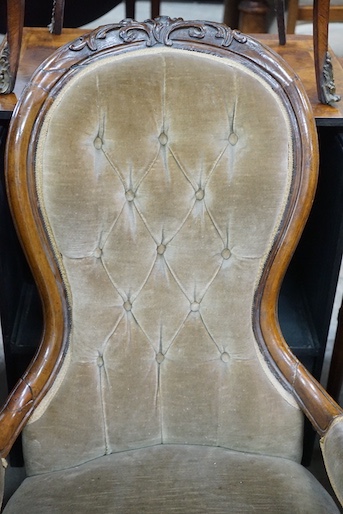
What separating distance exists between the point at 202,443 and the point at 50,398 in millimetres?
242

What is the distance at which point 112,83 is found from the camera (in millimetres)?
919

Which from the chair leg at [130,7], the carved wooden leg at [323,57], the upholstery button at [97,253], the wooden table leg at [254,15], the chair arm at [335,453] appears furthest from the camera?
the chair leg at [130,7]

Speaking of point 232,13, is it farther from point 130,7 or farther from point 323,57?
point 323,57

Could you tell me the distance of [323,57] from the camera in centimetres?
111

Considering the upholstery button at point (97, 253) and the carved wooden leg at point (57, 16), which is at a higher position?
the carved wooden leg at point (57, 16)

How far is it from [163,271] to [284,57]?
1.68 ft

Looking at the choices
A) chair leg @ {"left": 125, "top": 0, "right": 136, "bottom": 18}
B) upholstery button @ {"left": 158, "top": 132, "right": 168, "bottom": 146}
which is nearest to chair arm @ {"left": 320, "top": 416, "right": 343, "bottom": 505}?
upholstery button @ {"left": 158, "top": 132, "right": 168, "bottom": 146}

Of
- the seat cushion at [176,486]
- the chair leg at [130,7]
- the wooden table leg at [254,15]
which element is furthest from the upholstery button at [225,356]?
the chair leg at [130,7]

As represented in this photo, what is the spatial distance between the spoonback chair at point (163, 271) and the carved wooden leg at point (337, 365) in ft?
1.10

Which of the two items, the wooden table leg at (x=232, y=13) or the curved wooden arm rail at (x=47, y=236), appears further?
the wooden table leg at (x=232, y=13)

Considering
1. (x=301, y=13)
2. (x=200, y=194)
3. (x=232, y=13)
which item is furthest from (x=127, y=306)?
(x=301, y=13)

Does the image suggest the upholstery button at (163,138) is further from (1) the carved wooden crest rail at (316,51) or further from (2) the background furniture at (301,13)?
(2) the background furniture at (301,13)

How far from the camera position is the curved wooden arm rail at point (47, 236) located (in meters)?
0.92

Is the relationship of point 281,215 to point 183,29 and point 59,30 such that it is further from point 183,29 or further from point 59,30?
point 59,30
